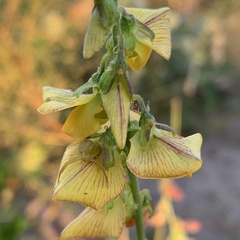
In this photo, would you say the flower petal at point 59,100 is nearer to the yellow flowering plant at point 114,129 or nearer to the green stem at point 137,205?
the yellow flowering plant at point 114,129

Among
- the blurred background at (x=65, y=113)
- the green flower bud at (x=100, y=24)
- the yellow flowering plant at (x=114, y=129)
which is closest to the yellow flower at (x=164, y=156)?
the yellow flowering plant at (x=114, y=129)

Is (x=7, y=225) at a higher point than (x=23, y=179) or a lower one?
higher

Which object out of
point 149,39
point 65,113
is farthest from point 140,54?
point 65,113

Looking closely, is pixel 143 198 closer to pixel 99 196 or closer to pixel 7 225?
pixel 99 196

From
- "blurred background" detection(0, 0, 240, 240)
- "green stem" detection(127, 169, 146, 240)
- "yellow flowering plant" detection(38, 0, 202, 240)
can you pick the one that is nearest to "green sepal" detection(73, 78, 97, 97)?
"yellow flowering plant" detection(38, 0, 202, 240)

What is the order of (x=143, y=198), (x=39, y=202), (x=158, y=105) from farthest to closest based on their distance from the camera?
(x=158, y=105) < (x=39, y=202) < (x=143, y=198)

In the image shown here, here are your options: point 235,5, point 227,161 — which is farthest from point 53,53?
point 235,5

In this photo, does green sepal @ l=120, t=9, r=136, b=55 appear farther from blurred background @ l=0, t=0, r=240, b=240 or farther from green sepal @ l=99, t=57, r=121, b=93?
blurred background @ l=0, t=0, r=240, b=240
